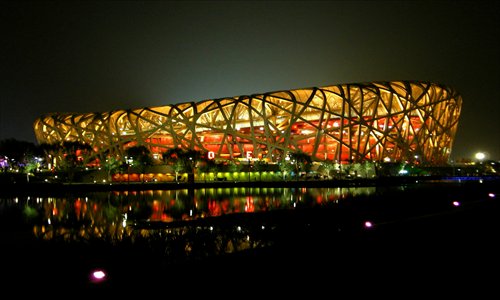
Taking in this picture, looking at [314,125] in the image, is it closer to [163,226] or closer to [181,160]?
[181,160]

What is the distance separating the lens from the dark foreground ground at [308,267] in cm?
560

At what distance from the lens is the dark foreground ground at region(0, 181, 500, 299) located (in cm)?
560

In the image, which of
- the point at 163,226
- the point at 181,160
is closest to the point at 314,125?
the point at 181,160

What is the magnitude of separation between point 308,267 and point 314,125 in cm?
5770

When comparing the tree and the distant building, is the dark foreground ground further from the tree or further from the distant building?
the distant building

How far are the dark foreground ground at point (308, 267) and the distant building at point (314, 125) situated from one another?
53.1m

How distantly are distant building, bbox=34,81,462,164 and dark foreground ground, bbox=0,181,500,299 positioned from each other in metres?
53.1

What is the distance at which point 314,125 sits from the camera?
63531 millimetres

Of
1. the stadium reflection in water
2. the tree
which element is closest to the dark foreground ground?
the stadium reflection in water

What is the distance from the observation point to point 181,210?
2109 centimetres

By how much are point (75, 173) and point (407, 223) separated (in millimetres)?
50904

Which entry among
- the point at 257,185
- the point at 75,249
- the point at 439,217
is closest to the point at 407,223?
the point at 439,217

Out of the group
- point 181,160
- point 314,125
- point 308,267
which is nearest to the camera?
point 308,267

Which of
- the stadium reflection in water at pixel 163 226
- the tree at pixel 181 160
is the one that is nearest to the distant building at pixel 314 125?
the tree at pixel 181 160
